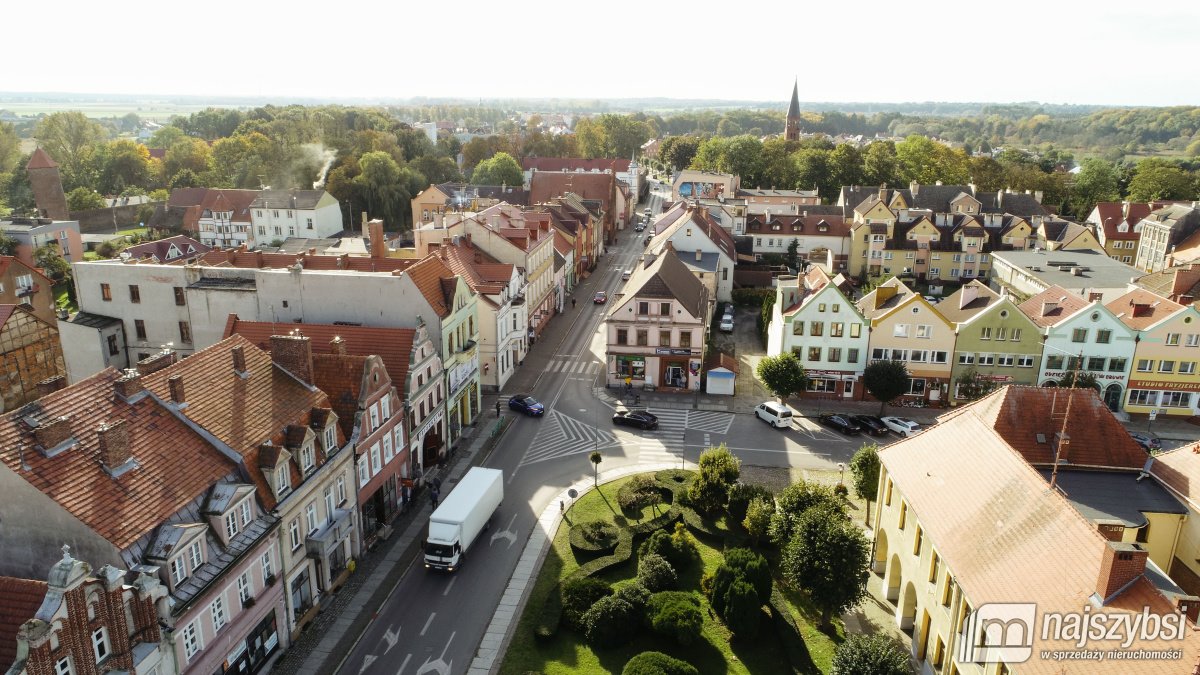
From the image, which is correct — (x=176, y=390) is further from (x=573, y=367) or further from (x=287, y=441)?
(x=573, y=367)

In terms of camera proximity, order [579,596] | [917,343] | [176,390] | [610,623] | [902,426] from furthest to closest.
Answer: [917,343] < [902,426] < [579,596] < [610,623] < [176,390]

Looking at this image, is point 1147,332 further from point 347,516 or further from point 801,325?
point 347,516

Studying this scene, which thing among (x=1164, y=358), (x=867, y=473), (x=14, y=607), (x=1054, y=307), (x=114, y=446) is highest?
(x=114, y=446)

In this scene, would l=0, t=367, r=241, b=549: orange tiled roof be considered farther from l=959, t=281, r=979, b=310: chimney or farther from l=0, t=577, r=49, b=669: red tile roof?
l=959, t=281, r=979, b=310: chimney

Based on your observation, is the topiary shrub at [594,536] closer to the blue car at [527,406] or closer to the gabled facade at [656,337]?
the blue car at [527,406]

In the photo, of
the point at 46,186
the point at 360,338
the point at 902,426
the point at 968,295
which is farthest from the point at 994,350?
the point at 46,186

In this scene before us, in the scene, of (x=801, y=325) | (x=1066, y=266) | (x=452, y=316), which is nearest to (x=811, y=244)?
(x=1066, y=266)

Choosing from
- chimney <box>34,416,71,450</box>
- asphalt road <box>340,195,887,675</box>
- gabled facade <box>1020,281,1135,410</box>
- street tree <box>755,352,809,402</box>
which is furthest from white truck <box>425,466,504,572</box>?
gabled facade <box>1020,281,1135,410</box>

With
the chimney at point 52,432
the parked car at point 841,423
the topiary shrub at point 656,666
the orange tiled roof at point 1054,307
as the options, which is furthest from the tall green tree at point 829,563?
the orange tiled roof at point 1054,307
